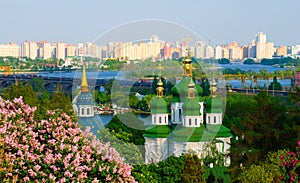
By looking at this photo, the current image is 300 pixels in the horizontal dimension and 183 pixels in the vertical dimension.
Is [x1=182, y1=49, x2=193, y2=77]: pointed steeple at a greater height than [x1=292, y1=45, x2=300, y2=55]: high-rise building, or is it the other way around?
[x1=292, y1=45, x2=300, y2=55]: high-rise building

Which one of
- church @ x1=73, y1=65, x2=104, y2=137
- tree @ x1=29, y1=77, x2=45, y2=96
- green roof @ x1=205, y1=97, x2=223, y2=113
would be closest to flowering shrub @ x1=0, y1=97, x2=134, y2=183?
church @ x1=73, y1=65, x2=104, y2=137

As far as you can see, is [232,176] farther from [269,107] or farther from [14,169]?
[14,169]

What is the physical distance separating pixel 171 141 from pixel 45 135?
4.72m

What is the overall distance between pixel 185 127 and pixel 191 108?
0.83 feet

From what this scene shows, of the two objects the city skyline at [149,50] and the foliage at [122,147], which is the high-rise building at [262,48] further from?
the foliage at [122,147]

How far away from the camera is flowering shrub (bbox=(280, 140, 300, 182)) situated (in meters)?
5.44

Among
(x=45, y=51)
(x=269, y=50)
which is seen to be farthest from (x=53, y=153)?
(x=269, y=50)

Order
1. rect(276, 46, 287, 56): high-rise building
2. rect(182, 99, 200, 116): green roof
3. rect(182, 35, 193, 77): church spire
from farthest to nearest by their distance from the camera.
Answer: rect(276, 46, 287, 56): high-rise building < rect(182, 35, 193, 77): church spire < rect(182, 99, 200, 116): green roof

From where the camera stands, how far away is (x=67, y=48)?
53.4 m

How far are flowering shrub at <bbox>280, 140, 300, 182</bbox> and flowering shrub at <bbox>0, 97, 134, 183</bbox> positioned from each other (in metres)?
2.01

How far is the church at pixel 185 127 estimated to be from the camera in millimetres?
8414

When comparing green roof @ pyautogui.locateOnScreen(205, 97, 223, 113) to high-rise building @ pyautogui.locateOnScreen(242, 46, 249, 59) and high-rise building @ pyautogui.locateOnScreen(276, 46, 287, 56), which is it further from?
high-rise building @ pyautogui.locateOnScreen(276, 46, 287, 56)

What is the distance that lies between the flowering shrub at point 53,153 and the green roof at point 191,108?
175 inches

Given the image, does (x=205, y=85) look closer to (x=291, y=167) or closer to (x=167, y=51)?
(x=167, y=51)
